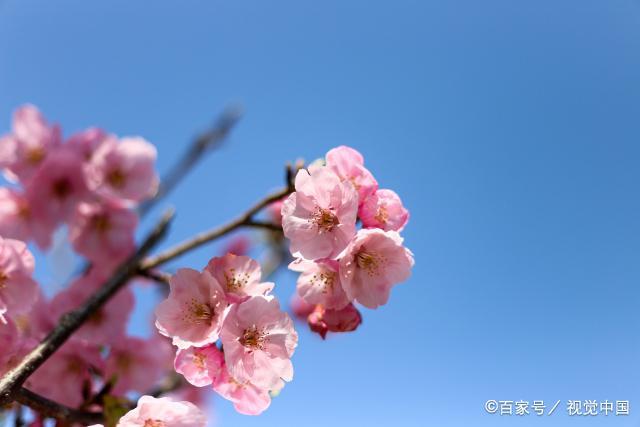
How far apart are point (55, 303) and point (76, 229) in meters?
0.45

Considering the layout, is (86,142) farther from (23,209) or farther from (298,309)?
(298,309)

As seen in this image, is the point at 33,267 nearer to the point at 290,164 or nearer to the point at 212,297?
the point at 212,297

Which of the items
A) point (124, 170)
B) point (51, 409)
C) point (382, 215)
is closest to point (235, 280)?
point (382, 215)

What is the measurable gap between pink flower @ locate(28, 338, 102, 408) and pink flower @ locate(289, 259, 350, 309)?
1.03 meters

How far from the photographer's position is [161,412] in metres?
1.42

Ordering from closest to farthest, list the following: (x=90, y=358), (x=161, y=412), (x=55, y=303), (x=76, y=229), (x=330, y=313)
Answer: (x=161, y=412), (x=330, y=313), (x=90, y=358), (x=55, y=303), (x=76, y=229)

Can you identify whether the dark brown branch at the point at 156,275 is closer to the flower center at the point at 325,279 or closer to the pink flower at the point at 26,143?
the flower center at the point at 325,279

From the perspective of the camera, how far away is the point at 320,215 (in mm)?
1534

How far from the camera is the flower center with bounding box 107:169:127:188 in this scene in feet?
9.07

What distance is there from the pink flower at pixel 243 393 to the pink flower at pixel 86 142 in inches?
69.0

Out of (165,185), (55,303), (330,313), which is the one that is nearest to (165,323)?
(330,313)

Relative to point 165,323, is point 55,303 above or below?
above

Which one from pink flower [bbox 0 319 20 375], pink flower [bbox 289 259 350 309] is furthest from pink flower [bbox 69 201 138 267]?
pink flower [bbox 289 259 350 309]

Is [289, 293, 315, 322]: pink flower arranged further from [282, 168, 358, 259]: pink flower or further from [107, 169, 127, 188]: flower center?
[282, 168, 358, 259]: pink flower
